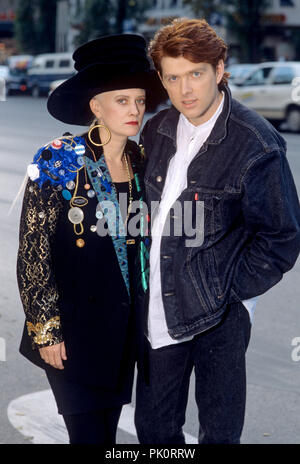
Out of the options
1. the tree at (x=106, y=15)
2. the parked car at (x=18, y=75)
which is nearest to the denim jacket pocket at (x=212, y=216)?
the parked car at (x=18, y=75)

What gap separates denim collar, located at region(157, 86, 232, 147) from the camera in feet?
8.50

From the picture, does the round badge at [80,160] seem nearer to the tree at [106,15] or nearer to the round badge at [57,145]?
the round badge at [57,145]

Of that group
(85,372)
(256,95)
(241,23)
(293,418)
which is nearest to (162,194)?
(85,372)

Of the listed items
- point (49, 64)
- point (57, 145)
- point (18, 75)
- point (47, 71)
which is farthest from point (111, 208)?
point (18, 75)

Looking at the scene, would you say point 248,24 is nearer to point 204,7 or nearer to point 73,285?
point 204,7

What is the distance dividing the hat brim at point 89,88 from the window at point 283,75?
1571 cm

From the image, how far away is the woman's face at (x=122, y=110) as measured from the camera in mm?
2658

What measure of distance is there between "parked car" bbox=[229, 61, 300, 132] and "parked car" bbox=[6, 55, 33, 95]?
807 inches

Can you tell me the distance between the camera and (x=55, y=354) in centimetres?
260

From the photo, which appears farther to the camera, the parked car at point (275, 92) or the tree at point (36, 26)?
the tree at point (36, 26)

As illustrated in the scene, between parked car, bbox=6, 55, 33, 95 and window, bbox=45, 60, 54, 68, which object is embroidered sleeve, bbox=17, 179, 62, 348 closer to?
window, bbox=45, 60, 54, 68

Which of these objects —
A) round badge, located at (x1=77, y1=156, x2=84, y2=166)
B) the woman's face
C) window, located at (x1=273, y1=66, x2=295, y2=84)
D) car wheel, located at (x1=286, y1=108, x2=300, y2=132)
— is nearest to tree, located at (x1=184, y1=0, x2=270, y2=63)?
window, located at (x1=273, y1=66, x2=295, y2=84)

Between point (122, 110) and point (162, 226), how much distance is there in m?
0.44
